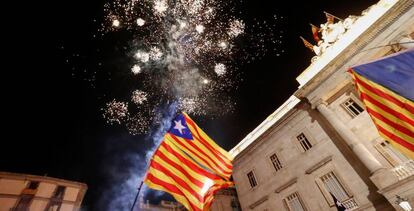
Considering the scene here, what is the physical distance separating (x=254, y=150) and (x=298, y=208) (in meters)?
7.54

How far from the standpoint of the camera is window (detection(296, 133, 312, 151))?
19.5 metres

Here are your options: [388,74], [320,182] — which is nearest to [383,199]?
[320,182]

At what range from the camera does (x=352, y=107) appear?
60.0ft

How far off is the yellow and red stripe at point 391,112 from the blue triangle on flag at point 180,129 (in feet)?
20.9

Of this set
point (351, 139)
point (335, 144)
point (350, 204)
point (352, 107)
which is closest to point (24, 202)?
point (350, 204)

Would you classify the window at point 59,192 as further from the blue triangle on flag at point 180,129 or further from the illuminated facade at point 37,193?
the blue triangle on flag at point 180,129

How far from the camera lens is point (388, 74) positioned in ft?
19.5

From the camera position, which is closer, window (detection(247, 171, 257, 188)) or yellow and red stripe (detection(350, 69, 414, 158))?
yellow and red stripe (detection(350, 69, 414, 158))

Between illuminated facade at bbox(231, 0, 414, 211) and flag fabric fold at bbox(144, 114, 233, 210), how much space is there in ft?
34.5

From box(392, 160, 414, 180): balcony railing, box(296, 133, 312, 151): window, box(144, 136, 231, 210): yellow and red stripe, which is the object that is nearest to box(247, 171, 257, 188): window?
→ box(296, 133, 312, 151): window

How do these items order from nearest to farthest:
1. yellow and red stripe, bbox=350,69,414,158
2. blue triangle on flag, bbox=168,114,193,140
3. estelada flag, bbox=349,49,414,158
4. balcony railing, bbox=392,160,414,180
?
estelada flag, bbox=349,49,414,158
yellow and red stripe, bbox=350,69,414,158
blue triangle on flag, bbox=168,114,193,140
balcony railing, bbox=392,160,414,180

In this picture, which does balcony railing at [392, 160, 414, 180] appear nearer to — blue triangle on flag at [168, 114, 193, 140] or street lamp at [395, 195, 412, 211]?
street lamp at [395, 195, 412, 211]

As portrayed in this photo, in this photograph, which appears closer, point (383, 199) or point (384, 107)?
point (384, 107)

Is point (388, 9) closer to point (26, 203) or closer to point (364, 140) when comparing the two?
point (364, 140)
